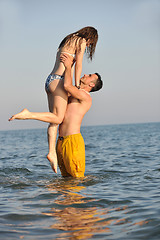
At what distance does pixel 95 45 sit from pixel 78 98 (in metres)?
1.08

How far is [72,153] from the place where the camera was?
19.6 feet

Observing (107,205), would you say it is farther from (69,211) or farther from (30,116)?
(30,116)

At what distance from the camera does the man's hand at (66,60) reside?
5613 mm

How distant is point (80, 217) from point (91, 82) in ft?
9.39

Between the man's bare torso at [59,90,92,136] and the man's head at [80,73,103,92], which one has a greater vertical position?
the man's head at [80,73,103,92]

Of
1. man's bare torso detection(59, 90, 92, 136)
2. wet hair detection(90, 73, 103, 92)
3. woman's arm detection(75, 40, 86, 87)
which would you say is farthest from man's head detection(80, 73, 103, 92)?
woman's arm detection(75, 40, 86, 87)

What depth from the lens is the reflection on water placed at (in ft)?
11.1

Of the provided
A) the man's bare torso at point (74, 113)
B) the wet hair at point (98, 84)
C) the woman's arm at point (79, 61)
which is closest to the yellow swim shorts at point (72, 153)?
the man's bare torso at point (74, 113)

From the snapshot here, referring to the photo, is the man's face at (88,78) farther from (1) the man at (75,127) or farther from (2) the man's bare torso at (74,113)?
(2) the man's bare torso at (74,113)

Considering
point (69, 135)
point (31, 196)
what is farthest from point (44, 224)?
point (69, 135)

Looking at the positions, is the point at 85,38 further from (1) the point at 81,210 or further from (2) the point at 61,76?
(1) the point at 81,210

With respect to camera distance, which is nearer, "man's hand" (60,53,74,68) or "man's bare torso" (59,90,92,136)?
"man's hand" (60,53,74,68)

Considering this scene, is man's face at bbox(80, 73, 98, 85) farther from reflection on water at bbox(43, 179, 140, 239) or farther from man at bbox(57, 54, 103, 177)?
reflection on water at bbox(43, 179, 140, 239)

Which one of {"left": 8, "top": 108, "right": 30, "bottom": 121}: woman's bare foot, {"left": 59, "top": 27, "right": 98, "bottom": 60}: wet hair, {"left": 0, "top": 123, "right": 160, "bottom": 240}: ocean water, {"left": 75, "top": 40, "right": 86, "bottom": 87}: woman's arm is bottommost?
{"left": 0, "top": 123, "right": 160, "bottom": 240}: ocean water
